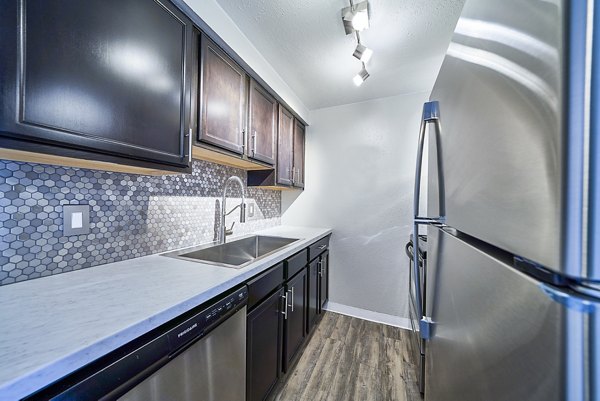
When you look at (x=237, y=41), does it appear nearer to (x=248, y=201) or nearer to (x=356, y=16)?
(x=356, y=16)

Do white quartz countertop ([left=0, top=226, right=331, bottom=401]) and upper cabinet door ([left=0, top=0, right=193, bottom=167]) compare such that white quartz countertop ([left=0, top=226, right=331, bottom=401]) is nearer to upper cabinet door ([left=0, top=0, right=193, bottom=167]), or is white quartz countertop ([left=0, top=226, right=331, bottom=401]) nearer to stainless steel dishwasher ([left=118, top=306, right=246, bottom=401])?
stainless steel dishwasher ([left=118, top=306, right=246, bottom=401])

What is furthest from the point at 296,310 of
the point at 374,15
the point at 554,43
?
the point at 374,15

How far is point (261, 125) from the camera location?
179 centimetres

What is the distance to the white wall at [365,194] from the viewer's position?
2.29 m

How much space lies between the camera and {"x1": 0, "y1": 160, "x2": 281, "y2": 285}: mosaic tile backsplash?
0.79 meters

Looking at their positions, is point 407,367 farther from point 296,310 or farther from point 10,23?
point 10,23

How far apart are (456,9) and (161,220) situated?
6.93ft

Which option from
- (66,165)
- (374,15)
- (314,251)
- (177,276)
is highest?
(374,15)

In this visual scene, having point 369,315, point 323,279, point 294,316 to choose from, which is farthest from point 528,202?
point 369,315

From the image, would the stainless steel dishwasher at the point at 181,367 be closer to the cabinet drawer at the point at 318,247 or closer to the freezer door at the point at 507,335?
the freezer door at the point at 507,335

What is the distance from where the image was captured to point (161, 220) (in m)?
1.30

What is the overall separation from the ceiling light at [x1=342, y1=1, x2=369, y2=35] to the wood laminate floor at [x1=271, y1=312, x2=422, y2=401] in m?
2.29

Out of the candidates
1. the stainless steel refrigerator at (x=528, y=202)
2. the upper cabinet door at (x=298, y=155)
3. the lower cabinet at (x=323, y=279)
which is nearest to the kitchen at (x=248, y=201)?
the stainless steel refrigerator at (x=528, y=202)

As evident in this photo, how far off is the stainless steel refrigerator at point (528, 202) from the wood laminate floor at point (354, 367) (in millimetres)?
1164
